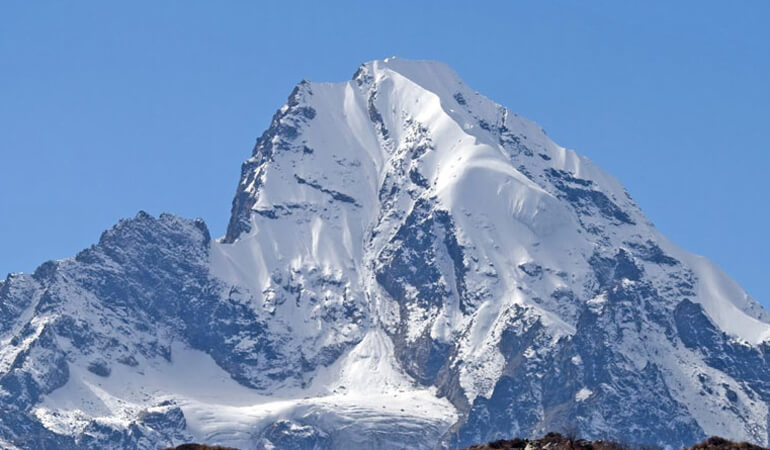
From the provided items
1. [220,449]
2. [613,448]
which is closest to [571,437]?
[613,448]

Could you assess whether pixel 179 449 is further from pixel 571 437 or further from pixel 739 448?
pixel 739 448

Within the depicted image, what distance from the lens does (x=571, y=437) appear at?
518 feet

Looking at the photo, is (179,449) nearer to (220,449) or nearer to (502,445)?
(220,449)

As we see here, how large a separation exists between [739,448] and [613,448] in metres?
9.44

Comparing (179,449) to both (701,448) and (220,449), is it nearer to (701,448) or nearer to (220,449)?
(220,449)

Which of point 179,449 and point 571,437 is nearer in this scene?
point 571,437

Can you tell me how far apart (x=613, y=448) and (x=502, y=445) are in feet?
23.9

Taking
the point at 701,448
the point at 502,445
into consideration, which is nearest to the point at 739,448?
the point at 701,448

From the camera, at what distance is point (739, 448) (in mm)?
154125

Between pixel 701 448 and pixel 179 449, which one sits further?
pixel 179 449

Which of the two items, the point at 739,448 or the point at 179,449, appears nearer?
the point at 739,448

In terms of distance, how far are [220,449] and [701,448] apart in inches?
1483

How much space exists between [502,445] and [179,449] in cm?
2571

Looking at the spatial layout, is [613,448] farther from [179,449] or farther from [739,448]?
[179,449]
